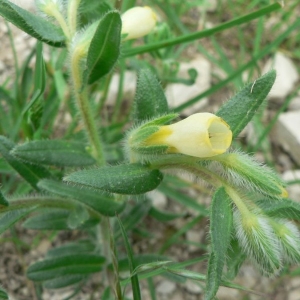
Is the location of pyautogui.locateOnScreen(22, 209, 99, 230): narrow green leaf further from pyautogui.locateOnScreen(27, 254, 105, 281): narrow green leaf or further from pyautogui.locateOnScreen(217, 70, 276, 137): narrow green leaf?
pyautogui.locateOnScreen(217, 70, 276, 137): narrow green leaf

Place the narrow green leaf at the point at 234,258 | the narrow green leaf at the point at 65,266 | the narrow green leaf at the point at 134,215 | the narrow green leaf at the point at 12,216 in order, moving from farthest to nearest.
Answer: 1. the narrow green leaf at the point at 134,215
2. the narrow green leaf at the point at 65,266
3. the narrow green leaf at the point at 12,216
4. the narrow green leaf at the point at 234,258

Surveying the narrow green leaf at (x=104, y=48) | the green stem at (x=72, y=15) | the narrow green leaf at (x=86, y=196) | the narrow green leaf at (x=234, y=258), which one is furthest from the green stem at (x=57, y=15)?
the narrow green leaf at (x=234, y=258)

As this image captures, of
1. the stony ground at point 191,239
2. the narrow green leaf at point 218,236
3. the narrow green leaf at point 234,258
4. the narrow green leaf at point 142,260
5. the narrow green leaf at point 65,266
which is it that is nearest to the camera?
the narrow green leaf at point 218,236

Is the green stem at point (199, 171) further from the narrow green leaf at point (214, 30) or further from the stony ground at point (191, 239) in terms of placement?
the stony ground at point (191, 239)

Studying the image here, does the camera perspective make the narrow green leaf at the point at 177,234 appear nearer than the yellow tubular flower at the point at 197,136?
No

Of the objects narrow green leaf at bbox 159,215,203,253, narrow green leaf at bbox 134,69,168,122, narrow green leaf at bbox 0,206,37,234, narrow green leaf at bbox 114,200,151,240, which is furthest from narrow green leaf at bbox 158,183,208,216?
narrow green leaf at bbox 0,206,37,234

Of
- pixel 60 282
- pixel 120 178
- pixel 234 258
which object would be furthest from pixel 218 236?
pixel 60 282
